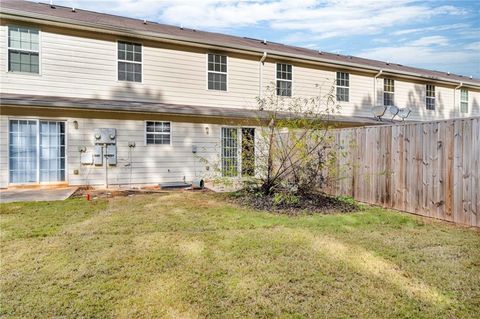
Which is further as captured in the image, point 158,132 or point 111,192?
point 158,132

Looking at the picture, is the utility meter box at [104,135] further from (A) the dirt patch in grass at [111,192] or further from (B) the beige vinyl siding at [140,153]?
(A) the dirt patch in grass at [111,192]

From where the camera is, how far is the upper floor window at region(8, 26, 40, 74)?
924 cm

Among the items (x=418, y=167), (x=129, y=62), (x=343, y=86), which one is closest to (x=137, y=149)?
(x=129, y=62)

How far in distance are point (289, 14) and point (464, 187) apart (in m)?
9.80

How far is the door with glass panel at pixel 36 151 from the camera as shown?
9117 mm

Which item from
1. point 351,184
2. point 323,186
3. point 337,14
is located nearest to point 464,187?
point 351,184

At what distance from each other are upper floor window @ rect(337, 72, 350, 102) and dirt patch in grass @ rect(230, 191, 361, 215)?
27.3 ft

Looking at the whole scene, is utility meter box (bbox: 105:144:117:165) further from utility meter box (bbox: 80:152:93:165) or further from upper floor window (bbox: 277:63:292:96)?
upper floor window (bbox: 277:63:292:96)

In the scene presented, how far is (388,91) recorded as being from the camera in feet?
52.4

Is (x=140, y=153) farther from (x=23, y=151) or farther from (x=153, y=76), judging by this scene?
(x=23, y=151)

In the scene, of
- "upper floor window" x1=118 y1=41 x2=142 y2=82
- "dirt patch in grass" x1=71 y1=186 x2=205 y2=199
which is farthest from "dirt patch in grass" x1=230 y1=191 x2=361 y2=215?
"upper floor window" x1=118 y1=41 x2=142 y2=82

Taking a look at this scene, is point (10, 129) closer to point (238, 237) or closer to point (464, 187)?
point (238, 237)

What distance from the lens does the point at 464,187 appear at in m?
5.31

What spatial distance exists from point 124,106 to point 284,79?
6.74 m
